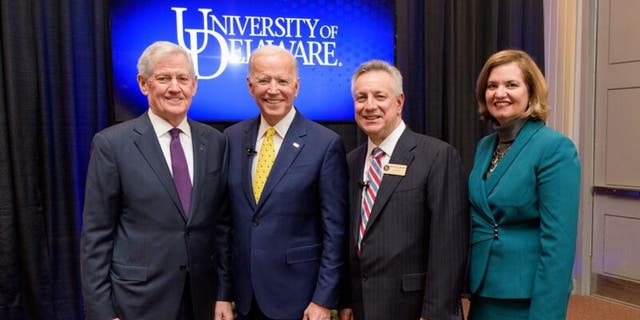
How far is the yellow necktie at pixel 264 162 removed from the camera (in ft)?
6.29

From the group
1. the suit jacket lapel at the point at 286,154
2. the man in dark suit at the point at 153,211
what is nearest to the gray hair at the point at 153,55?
the man in dark suit at the point at 153,211

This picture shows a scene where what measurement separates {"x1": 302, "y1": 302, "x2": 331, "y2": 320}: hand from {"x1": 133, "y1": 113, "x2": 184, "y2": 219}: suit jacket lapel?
592 mm

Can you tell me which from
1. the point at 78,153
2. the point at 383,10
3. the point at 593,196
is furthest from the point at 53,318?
the point at 593,196

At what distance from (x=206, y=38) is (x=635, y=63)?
3.36m

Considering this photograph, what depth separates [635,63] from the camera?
13.3 ft

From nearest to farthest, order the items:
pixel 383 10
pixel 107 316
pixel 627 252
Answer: pixel 107 316, pixel 383 10, pixel 627 252

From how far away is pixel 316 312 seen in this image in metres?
1.89

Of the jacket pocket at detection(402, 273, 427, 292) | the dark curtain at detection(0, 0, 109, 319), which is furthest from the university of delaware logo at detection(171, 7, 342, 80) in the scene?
the jacket pocket at detection(402, 273, 427, 292)

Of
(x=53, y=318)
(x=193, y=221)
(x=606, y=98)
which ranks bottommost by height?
(x=53, y=318)

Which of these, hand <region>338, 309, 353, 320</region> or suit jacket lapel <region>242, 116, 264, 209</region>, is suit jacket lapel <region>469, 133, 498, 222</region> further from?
suit jacket lapel <region>242, 116, 264, 209</region>

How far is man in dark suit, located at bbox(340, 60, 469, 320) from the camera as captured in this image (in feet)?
5.84

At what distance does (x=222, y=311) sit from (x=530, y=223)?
1.20m

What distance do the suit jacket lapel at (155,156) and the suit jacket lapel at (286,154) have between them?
1.03 feet

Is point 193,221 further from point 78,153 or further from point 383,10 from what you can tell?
point 383,10
